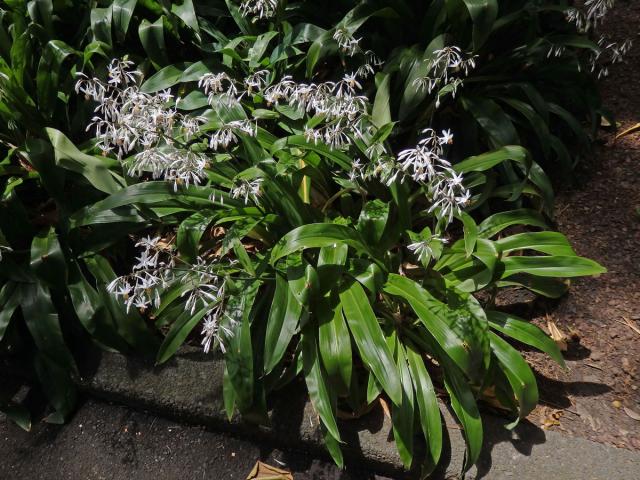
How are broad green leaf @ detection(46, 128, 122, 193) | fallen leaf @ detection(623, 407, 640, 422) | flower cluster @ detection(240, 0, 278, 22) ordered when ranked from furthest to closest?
flower cluster @ detection(240, 0, 278, 22), broad green leaf @ detection(46, 128, 122, 193), fallen leaf @ detection(623, 407, 640, 422)

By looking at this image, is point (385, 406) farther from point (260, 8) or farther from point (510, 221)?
point (260, 8)

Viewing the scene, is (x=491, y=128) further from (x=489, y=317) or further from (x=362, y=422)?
(x=362, y=422)

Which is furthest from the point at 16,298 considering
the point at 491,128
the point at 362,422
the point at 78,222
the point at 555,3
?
the point at 555,3

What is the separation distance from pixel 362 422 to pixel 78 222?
1.62m

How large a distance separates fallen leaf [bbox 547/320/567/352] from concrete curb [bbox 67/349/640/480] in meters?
0.45

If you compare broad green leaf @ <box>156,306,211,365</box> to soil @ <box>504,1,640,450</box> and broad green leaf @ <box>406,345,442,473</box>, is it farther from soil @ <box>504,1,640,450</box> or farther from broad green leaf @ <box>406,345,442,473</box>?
soil @ <box>504,1,640,450</box>

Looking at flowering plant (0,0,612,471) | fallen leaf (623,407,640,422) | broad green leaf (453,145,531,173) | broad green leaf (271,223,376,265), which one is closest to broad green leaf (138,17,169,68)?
flowering plant (0,0,612,471)

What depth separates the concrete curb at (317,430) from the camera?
2.03 meters

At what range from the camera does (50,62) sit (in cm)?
284

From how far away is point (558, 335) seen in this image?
2436 millimetres

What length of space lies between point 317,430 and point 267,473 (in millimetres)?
310

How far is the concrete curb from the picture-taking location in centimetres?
203

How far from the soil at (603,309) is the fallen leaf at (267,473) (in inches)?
43.3

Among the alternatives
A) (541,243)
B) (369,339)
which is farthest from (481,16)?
(369,339)
